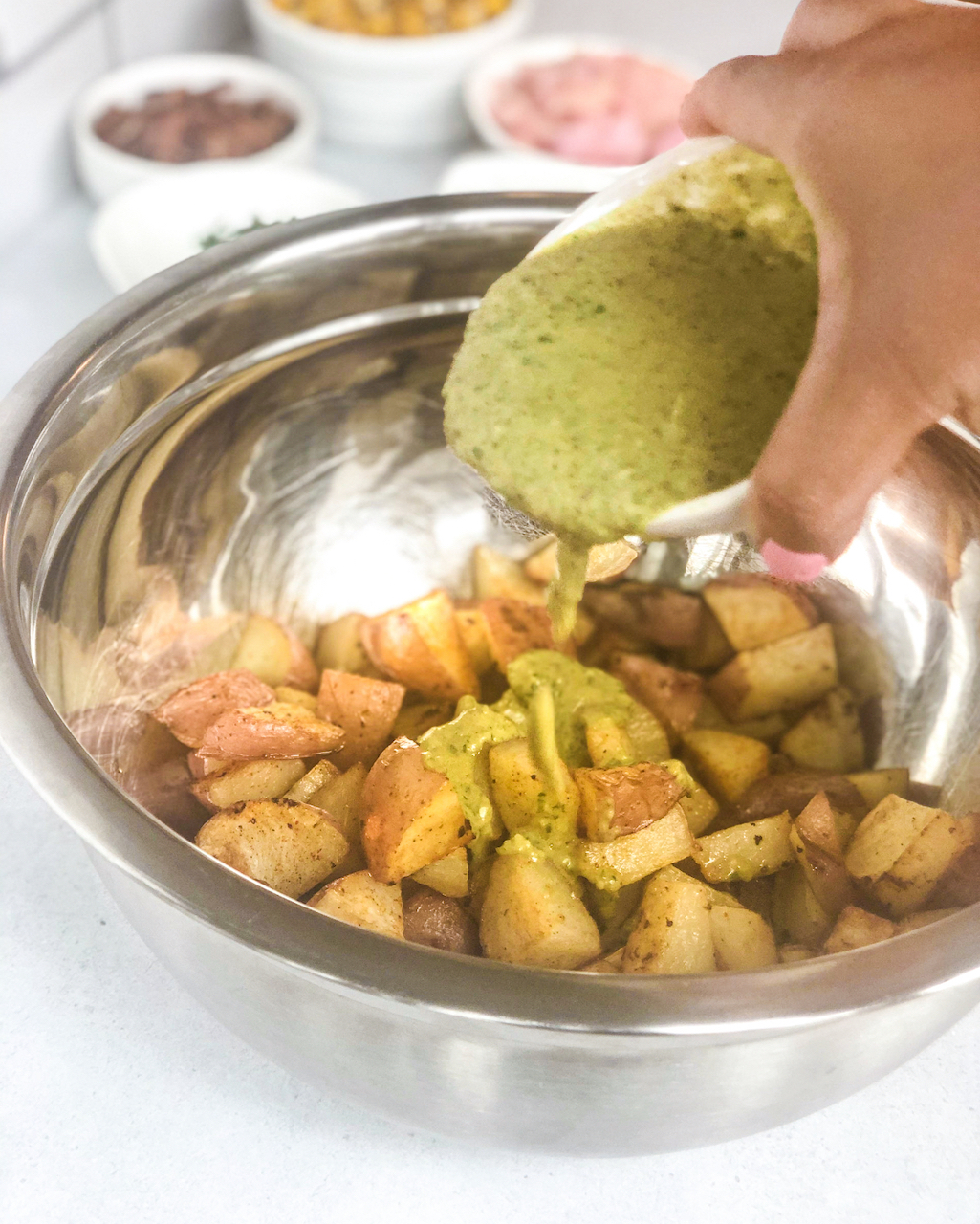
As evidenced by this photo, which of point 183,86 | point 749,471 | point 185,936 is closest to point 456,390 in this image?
point 749,471

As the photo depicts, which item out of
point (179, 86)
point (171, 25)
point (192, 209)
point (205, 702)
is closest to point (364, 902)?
point (205, 702)

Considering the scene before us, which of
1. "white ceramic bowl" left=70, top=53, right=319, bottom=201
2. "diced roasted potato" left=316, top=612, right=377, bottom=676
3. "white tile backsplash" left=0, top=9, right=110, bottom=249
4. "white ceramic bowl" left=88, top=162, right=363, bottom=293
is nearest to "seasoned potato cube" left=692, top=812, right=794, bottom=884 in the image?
"diced roasted potato" left=316, top=612, right=377, bottom=676

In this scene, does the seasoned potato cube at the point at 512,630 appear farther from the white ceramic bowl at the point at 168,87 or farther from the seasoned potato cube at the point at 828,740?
the white ceramic bowl at the point at 168,87

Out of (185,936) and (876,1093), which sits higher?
(185,936)

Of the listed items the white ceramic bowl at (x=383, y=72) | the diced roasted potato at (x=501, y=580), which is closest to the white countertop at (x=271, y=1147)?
the diced roasted potato at (x=501, y=580)

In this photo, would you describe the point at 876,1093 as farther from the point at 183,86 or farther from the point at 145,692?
the point at 183,86
